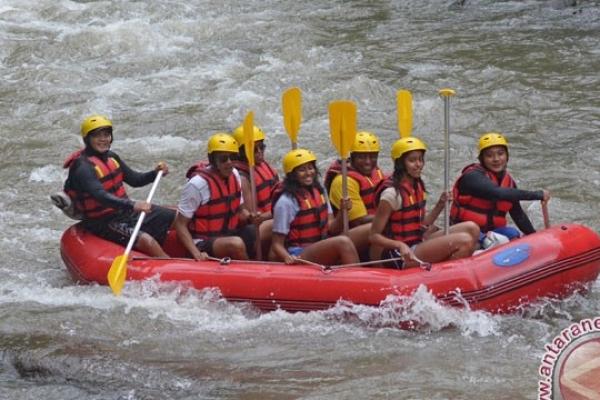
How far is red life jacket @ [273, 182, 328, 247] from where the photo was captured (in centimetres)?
646

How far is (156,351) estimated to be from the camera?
19.9 ft

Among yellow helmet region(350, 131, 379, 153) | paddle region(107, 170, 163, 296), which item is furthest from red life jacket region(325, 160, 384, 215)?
paddle region(107, 170, 163, 296)

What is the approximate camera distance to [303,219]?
21.3ft

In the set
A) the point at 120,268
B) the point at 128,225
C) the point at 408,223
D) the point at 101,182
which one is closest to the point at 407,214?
the point at 408,223

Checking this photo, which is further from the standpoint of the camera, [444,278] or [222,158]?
[222,158]

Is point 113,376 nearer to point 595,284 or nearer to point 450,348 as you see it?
point 450,348

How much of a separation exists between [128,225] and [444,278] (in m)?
2.24

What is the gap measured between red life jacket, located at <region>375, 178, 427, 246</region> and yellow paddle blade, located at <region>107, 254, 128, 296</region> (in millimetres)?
1639

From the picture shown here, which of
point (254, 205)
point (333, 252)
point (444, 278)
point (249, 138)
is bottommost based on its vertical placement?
point (444, 278)

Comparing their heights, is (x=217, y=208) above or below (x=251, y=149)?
below

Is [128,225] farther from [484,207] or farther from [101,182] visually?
[484,207]

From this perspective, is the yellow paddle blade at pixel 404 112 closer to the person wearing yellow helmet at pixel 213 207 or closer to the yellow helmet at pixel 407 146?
the yellow helmet at pixel 407 146

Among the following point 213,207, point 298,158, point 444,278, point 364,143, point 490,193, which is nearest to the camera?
point 444,278

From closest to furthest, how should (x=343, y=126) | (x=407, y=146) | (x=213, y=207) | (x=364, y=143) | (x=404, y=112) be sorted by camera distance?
(x=407, y=146)
(x=343, y=126)
(x=213, y=207)
(x=364, y=143)
(x=404, y=112)
